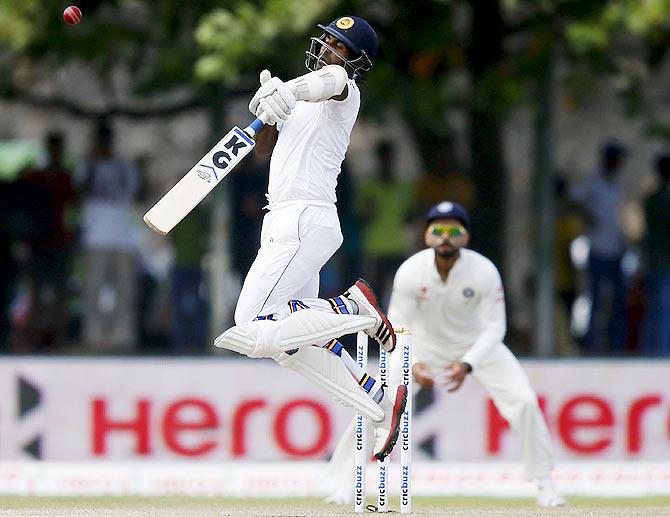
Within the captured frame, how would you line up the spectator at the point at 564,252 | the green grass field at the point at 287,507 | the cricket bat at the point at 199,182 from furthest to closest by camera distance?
the spectator at the point at 564,252 → the green grass field at the point at 287,507 → the cricket bat at the point at 199,182

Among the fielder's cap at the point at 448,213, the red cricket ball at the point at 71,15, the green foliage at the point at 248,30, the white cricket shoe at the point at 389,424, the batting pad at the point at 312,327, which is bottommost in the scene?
the white cricket shoe at the point at 389,424

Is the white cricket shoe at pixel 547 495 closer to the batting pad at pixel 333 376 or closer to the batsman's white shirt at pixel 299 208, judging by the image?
the batting pad at pixel 333 376

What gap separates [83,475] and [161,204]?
10.5ft

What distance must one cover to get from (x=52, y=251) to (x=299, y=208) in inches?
237

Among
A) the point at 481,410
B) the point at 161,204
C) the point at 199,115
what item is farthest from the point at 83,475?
the point at 199,115

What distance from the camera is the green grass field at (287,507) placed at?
296 inches

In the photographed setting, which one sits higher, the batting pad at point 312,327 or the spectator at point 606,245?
the spectator at point 606,245

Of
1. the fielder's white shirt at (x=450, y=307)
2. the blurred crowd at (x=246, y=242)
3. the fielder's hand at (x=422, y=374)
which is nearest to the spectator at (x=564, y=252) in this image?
the blurred crowd at (x=246, y=242)

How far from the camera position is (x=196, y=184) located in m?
6.83

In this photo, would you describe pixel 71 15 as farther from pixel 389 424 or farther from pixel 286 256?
pixel 389 424

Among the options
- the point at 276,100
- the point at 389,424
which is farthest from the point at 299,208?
the point at 389,424

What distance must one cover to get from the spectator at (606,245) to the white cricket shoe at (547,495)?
4017mm

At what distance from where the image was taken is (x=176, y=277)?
13.1 m

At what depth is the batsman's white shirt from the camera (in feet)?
23.2
